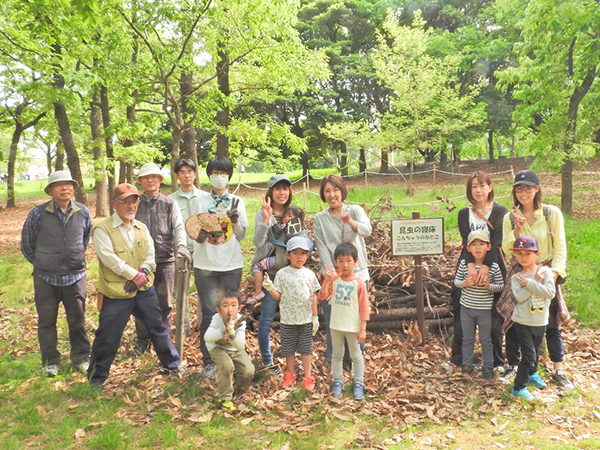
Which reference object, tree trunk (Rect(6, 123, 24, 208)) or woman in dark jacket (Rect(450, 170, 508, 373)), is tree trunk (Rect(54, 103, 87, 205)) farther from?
tree trunk (Rect(6, 123, 24, 208))

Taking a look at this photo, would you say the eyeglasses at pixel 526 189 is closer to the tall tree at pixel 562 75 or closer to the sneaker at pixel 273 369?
the sneaker at pixel 273 369

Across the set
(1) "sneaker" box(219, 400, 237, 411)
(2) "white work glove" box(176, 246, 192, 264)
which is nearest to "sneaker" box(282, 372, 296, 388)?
(1) "sneaker" box(219, 400, 237, 411)

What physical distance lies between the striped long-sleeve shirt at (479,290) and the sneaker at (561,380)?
3.21 ft

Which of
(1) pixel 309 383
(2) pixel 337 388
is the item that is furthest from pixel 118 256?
(2) pixel 337 388

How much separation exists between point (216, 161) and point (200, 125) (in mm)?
5154

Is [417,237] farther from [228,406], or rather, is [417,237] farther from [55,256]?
[55,256]

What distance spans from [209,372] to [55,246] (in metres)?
2.23

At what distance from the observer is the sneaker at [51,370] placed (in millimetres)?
4660

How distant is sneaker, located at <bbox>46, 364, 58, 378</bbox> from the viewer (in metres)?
4.66

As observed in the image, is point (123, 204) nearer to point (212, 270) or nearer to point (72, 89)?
point (212, 270)

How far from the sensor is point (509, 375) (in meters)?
4.30

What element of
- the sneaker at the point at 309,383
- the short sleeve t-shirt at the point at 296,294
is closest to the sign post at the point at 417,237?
the short sleeve t-shirt at the point at 296,294

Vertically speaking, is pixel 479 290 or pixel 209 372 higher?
pixel 479 290

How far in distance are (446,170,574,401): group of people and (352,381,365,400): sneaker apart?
49.6 inches
